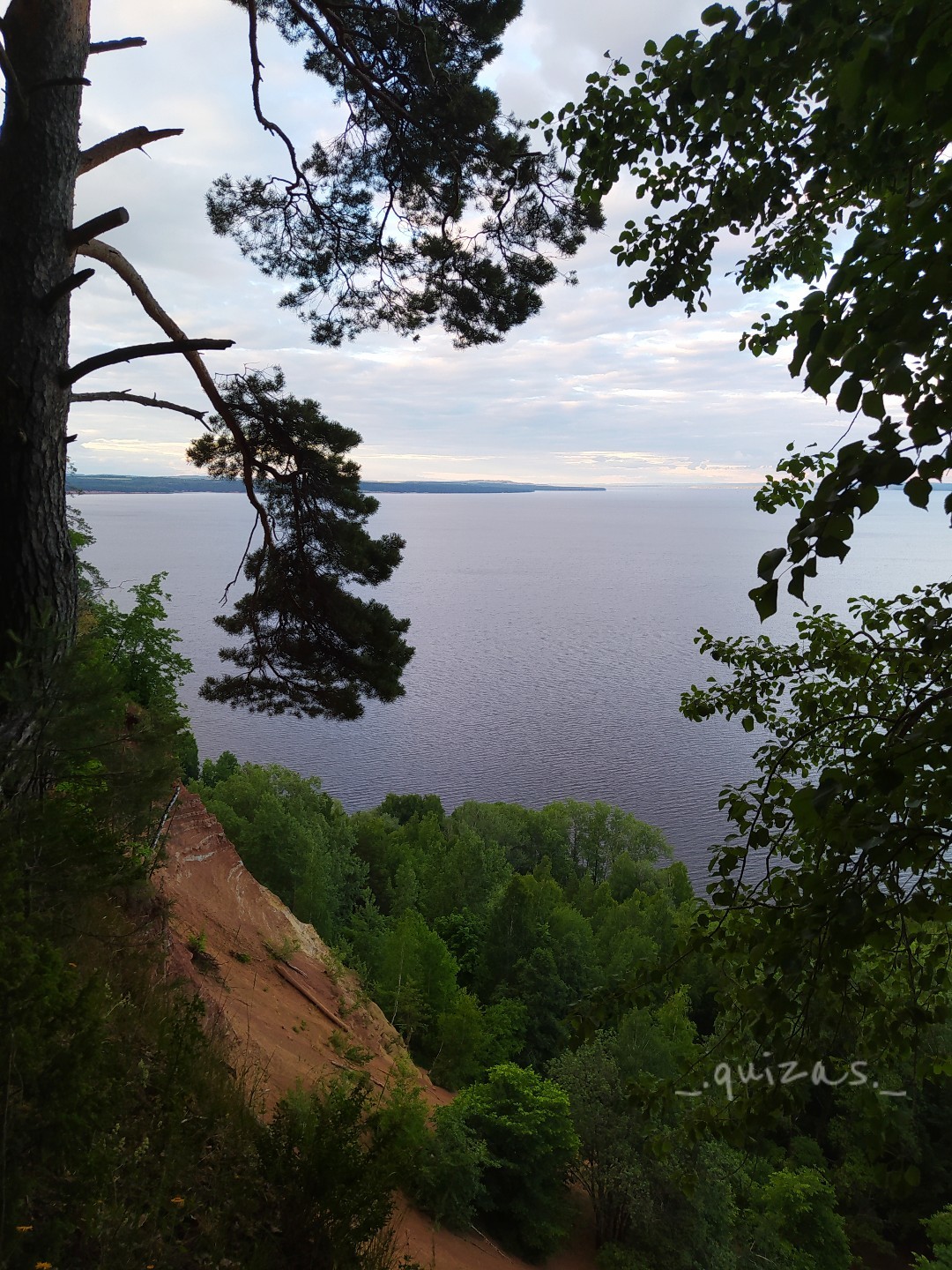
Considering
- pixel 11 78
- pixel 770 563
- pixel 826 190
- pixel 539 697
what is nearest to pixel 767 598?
pixel 770 563

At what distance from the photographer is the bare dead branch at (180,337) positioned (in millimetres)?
5340

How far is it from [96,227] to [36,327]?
749 mm

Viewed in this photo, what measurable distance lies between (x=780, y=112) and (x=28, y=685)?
453 centimetres

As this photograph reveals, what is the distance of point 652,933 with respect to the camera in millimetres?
28688

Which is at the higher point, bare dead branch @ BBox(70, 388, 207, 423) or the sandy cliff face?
bare dead branch @ BBox(70, 388, 207, 423)

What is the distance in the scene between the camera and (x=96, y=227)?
15.2ft

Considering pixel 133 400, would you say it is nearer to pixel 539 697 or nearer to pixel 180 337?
pixel 180 337

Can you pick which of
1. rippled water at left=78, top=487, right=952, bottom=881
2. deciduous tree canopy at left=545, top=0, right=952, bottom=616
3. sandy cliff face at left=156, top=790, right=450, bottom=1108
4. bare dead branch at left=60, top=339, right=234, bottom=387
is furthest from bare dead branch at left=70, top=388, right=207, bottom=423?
rippled water at left=78, top=487, right=952, bottom=881

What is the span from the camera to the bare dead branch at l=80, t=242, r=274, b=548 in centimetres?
534

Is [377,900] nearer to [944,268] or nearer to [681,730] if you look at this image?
[681,730]

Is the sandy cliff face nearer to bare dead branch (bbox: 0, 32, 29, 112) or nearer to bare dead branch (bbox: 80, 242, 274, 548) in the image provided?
bare dead branch (bbox: 80, 242, 274, 548)

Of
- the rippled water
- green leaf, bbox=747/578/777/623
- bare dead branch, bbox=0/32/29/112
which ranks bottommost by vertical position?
the rippled water

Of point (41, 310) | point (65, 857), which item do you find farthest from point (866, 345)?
point (41, 310)

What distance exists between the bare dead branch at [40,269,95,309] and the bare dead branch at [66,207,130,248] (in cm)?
36
